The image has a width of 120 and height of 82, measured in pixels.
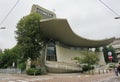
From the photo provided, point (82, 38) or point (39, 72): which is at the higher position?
point (82, 38)

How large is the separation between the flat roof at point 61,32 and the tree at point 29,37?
6.03 ft

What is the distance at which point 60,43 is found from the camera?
198ft

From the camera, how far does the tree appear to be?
4600 centimetres

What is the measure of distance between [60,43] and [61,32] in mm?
8165

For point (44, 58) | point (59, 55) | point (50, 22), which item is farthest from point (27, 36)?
point (59, 55)

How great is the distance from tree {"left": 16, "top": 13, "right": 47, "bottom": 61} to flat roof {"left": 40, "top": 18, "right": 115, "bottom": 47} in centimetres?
184

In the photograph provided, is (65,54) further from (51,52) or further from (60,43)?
(51,52)

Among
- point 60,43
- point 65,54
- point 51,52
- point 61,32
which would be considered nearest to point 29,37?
point 61,32

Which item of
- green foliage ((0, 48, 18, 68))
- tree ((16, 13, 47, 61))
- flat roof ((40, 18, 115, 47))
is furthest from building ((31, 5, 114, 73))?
green foliage ((0, 48, 18, 68))

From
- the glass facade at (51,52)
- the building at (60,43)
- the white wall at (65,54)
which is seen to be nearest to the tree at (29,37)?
the building at (60,43)

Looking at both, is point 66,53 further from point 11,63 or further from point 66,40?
point 11,63

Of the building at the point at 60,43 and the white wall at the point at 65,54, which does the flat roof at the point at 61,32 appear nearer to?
the building at the point at 60,43

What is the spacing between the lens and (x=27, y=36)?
4684 cm

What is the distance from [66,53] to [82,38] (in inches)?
234
